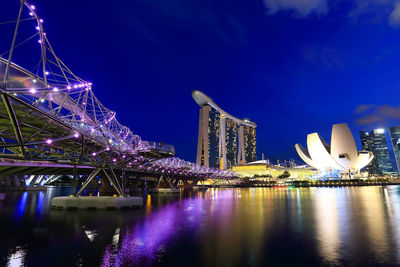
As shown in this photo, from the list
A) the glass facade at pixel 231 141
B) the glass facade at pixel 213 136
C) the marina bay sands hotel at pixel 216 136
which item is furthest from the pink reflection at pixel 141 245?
the glass facade at pixel 231 141

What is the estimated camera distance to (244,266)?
274 inches

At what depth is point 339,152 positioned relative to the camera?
333 feet

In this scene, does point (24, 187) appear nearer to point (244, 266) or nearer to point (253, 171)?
point (244, 266)

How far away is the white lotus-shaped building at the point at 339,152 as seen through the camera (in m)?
99.1

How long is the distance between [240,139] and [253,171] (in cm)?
5421

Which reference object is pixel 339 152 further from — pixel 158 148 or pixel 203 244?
pixel 203 244

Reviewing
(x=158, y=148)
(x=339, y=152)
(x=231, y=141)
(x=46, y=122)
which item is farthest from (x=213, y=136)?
(x=46, y=122)

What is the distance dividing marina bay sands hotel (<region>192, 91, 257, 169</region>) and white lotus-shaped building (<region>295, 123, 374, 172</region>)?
213 feet

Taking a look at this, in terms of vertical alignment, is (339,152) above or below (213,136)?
below

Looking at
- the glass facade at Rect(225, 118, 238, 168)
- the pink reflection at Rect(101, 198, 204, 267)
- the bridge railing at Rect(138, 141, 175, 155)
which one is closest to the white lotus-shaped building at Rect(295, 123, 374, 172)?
the glass facade at Rect(225, 118, 238, 168)

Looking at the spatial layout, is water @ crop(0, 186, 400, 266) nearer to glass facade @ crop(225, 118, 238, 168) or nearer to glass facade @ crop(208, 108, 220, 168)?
glass facade @ crop(208, 108, 220, 168)

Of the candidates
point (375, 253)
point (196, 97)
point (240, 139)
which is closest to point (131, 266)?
point (375, 253)

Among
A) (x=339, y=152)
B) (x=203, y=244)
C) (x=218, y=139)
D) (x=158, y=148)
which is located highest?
(x=218, y=139)

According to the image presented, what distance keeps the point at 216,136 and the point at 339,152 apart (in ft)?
278
